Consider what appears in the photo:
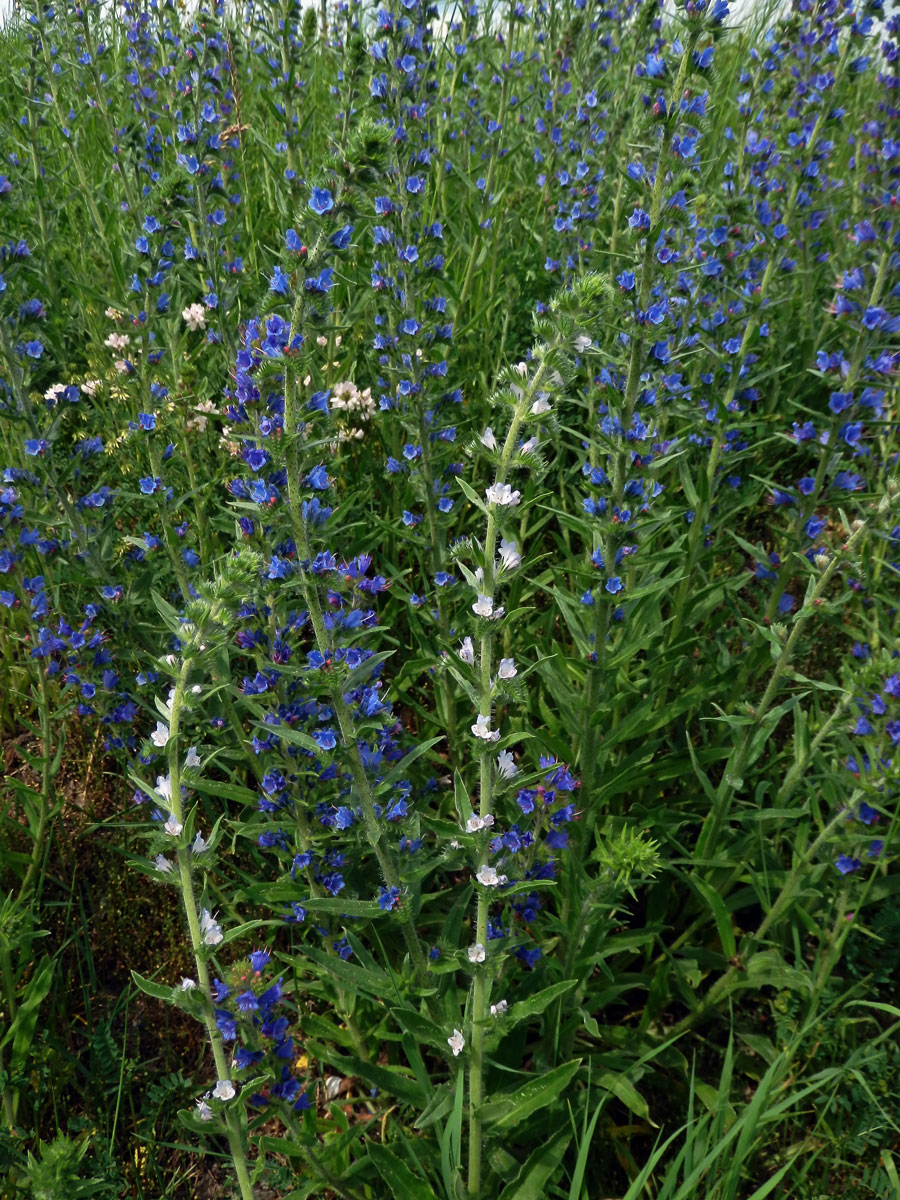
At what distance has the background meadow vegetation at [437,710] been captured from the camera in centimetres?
179

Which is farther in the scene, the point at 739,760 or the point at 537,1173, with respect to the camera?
the point at 739,760

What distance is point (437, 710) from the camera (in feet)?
11.1

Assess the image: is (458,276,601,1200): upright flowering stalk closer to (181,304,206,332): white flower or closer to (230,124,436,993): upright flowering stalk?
(230,124,436,993): upright flowering stalk

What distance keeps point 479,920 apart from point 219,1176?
51.2 inches

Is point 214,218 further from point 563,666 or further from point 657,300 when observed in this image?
point 563,666

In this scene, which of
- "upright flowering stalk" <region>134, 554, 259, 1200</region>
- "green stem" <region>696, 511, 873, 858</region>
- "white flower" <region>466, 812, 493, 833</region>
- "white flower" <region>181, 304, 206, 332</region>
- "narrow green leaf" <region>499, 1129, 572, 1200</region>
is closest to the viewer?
"upright flowering stalk" <region>134, 554, 259, 1200</region>

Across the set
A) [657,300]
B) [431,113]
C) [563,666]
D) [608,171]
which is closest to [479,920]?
[563,666]

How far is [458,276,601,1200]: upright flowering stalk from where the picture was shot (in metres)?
1.62

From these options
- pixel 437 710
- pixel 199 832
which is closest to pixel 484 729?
pixel 199 832

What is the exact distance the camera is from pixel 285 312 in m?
1.87

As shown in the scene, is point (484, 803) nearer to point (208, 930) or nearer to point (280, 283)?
point (208, 930)

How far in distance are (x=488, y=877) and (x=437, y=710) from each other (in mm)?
1623

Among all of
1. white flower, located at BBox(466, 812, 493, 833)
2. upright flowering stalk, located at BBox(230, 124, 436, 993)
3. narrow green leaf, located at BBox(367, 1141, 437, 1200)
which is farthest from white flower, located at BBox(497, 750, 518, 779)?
narrow green leaf, located at BBox(367, 1141, 437, 1200)

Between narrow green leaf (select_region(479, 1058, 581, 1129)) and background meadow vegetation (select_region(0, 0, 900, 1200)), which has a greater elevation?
background meadow vegetation (select_region(0, 0, 900, 1200))
